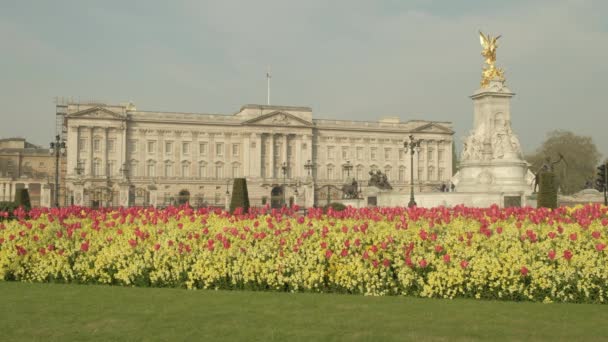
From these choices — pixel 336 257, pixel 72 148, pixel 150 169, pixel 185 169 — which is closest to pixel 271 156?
pixel 185 169

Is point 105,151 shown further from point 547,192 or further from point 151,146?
point 547,192

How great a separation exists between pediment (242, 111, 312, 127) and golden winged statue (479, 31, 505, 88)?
53.2 meters

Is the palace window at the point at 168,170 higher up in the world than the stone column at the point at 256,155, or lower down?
lower down

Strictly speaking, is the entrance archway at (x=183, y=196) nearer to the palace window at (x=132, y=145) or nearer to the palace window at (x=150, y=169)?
the palace window at (x=150, y=169)

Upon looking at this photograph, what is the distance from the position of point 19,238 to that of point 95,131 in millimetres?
72613

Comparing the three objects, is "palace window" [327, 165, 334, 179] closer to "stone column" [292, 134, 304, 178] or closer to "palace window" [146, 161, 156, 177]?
"stone column" [292, 134, 304, 178]

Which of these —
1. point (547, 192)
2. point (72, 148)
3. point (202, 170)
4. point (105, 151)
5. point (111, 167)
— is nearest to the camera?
point (547, 192)

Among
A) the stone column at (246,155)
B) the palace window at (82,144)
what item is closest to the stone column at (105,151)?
the palace window at (82,144)

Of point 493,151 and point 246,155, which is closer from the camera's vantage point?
point 493,151

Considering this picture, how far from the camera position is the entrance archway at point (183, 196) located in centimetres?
8241

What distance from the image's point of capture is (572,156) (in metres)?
81.8

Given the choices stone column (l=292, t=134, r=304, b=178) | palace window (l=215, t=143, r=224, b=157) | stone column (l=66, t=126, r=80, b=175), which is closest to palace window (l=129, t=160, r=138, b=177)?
stone column (l=66, t=126, r=80, b=175)

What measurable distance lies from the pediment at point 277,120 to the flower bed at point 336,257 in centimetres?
7545

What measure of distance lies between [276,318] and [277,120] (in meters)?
81.4
